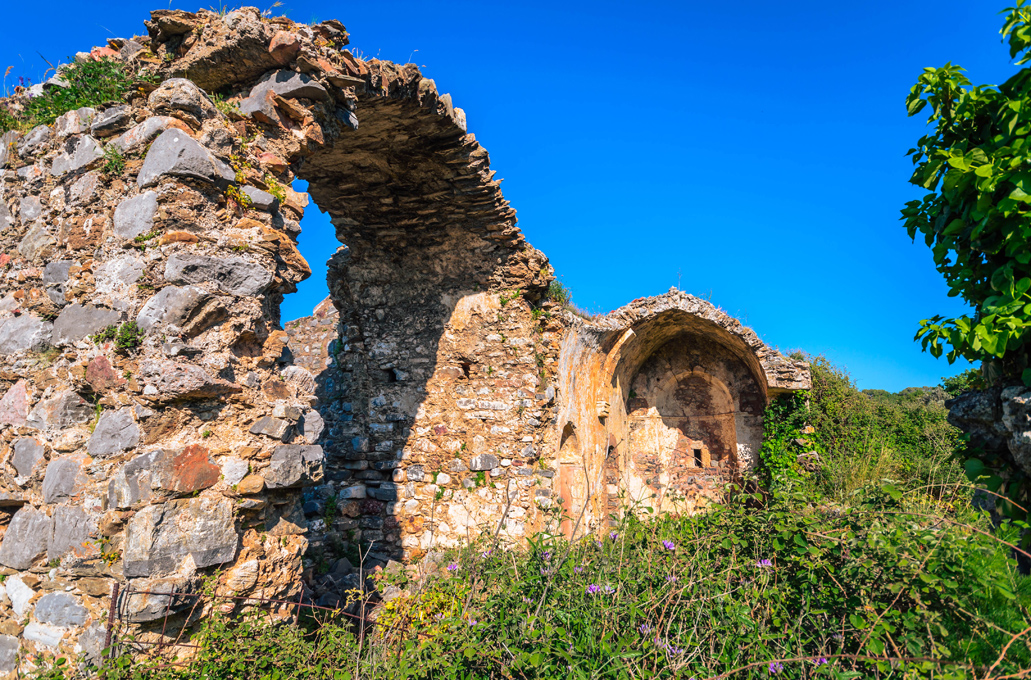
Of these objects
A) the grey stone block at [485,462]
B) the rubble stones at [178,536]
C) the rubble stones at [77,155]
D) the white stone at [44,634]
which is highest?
the rubble stones at [77,155]

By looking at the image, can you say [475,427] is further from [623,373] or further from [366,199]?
[623,373]

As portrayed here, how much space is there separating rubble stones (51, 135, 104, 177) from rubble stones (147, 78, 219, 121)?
0.42 m

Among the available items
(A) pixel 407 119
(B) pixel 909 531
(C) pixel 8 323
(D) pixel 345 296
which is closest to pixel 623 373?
(D) pixel 345 296

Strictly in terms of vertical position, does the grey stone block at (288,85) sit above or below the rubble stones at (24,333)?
above

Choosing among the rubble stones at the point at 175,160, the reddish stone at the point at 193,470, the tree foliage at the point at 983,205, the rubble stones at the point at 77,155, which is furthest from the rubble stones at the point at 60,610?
the tree foliage at the point at 983,205

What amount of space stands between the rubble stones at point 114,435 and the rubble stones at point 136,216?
3.35 feet

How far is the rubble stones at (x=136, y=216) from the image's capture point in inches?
124

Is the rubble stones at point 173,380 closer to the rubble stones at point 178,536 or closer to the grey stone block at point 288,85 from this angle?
the rubble stones at point 178,536

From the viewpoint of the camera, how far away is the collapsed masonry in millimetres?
2807

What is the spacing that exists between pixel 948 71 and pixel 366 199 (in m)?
5.09

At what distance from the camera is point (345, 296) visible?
7.08 metres

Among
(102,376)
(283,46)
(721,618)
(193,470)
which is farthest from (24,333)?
(721,618)

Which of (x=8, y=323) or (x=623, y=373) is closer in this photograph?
(x=8, y=323)

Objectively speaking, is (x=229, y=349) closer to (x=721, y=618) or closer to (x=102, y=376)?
(x=102, y=376)
